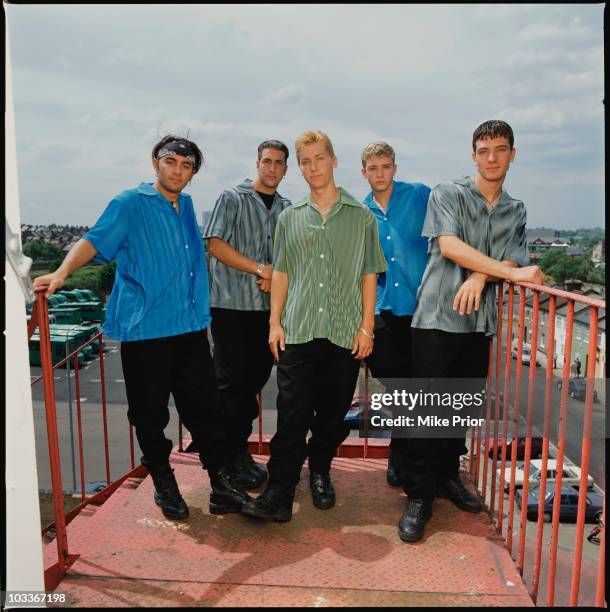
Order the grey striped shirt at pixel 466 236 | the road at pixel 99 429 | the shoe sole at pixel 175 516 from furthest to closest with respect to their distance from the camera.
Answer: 1. the road at pixel 99 429
2. the shoe sole at pixel 175 516
3. the grey striped shirt at pixel 466 236

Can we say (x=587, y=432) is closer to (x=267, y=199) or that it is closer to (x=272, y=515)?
→ (x=272, y=515)

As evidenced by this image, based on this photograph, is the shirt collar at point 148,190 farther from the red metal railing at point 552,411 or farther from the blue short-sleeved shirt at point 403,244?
the red metal railing at point 552,411

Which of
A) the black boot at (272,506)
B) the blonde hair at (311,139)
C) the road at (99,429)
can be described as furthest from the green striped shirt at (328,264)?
the road at (99,429)

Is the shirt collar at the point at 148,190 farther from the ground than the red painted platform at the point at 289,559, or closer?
farther from the ground

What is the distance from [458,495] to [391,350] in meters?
0.82

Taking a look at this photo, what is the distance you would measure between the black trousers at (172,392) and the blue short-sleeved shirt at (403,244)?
101 cm

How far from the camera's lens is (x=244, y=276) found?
304 centimetres

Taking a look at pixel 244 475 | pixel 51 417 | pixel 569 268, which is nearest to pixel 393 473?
pixel 244 475

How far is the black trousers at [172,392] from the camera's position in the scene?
2.67 m

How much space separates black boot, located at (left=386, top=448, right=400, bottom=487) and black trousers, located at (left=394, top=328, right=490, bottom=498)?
396mm

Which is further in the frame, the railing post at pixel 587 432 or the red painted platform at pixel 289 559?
the red painted platform at pixel 289 559

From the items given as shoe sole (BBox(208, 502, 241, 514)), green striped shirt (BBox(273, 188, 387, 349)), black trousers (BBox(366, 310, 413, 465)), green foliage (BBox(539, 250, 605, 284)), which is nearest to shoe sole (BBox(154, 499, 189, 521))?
shoe sole (BBox(208, 502, 241, 514))

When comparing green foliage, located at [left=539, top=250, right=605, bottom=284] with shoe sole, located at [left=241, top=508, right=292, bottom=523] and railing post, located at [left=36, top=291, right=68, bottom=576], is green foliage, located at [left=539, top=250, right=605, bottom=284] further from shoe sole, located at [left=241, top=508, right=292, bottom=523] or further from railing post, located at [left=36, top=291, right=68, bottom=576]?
railing post, located at [left=36, top=291, right=68, bottom=576]

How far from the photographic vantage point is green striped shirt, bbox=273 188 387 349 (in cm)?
262
